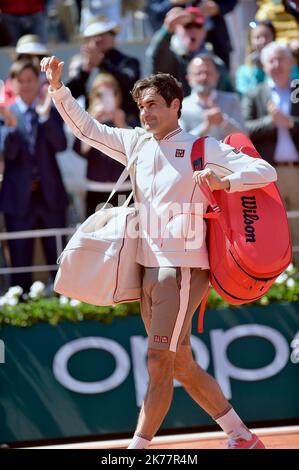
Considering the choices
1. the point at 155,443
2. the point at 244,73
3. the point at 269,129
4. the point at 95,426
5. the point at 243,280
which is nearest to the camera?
the point at 243,280

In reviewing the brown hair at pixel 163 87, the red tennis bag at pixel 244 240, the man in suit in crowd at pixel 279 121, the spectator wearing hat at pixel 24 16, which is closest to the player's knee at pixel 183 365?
the red tennis bag at pixel 244 240

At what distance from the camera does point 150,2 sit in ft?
35.6

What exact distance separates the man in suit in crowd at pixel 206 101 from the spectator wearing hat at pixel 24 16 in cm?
213

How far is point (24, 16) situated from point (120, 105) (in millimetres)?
1897

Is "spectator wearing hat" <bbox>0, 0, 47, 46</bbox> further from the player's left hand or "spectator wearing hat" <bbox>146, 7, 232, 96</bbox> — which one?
the player's left hand

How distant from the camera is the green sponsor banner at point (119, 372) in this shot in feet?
25.8

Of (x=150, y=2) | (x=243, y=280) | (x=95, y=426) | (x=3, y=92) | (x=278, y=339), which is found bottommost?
(x=95, y=426)

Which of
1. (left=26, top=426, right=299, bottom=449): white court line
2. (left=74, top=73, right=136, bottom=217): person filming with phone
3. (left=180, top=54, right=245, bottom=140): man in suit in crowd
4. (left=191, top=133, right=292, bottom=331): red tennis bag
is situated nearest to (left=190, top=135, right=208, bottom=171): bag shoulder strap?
(left=191, top=133, right=292, bottom=331): red tennis bag

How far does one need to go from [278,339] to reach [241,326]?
1.02ft

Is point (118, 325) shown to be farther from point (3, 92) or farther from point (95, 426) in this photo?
point (3, 92)

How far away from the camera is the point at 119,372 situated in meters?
7.97

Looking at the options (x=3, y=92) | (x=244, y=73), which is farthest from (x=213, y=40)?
(x=3, y=92)

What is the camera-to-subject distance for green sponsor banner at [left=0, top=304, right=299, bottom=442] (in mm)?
7875

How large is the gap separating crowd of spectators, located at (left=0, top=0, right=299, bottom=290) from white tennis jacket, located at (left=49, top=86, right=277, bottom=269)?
3235 millimetres
